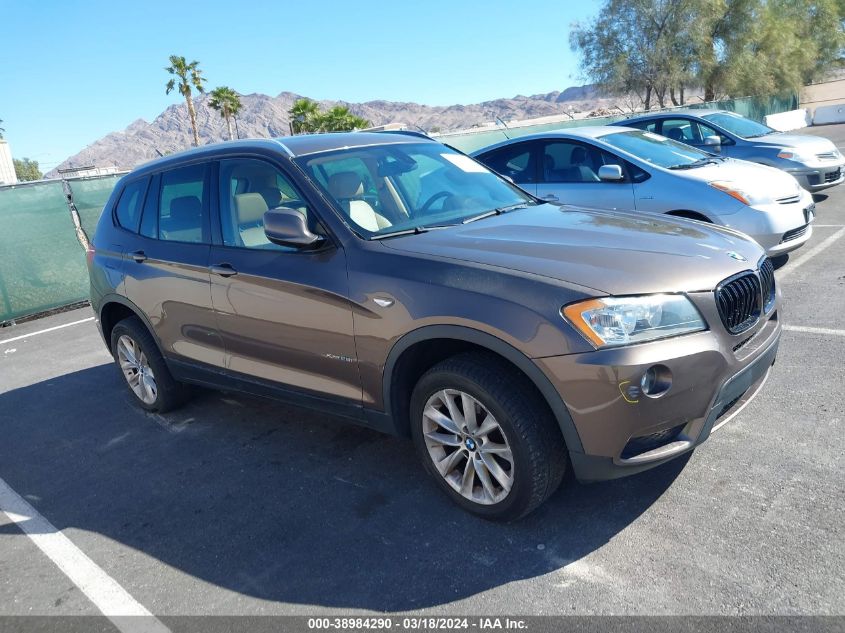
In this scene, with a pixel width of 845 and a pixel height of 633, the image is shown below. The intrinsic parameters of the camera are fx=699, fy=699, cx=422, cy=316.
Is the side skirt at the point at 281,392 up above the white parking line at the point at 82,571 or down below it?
above

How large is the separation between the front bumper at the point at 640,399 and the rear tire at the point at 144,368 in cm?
321

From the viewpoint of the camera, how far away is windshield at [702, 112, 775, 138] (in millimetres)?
11367

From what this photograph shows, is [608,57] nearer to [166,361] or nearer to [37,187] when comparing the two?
[37,187]

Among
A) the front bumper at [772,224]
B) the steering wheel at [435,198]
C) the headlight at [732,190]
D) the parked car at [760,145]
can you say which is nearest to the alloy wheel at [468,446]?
the steering wheel at [435,198]

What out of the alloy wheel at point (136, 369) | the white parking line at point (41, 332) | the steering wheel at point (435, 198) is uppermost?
the steering wheel at point (435, 198)

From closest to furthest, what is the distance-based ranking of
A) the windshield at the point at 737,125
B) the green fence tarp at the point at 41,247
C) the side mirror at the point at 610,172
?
the side mirror at the point at 610,172
the green fence tarp at the point at 41,247
the windshield at the point at 737,125

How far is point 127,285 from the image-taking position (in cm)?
495

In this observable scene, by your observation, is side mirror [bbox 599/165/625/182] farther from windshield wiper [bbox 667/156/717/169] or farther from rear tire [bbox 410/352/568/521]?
rear tire [bbox 410/352/568/521]

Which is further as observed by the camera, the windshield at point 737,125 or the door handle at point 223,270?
the windshield at point 737,125

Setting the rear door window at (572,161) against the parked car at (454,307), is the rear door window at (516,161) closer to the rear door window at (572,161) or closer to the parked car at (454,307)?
the rear door window at (572,161)

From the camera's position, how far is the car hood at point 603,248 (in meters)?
2.95

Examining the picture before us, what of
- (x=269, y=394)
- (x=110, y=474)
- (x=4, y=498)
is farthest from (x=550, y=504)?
(x=4, y=498)

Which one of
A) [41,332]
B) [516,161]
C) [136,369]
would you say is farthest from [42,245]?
[516,161]

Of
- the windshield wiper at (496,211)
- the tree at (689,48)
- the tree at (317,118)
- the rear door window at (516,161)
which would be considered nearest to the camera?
the windshield wiper at (496,211)
